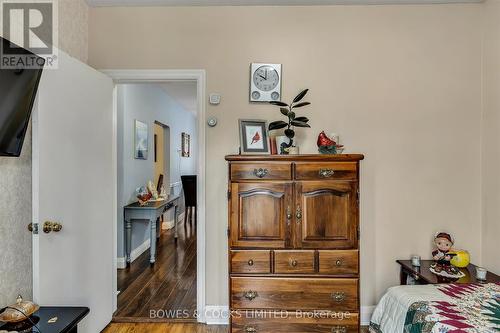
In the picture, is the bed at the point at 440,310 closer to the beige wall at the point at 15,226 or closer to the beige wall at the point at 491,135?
the beige wall at the point at 491,135

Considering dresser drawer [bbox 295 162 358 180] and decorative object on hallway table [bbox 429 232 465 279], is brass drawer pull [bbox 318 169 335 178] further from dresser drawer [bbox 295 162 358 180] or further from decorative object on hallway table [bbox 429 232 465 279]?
decorative object on hallway table [bbox 429 232 465 279]

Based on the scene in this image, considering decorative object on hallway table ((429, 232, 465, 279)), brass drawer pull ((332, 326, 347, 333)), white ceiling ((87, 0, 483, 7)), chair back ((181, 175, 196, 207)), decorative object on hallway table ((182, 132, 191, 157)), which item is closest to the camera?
brass drawer pull ((332, 326, 347, 333))

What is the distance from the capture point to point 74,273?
2.04 m

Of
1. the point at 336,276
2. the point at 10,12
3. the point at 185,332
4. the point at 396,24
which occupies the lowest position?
the point at 185,332

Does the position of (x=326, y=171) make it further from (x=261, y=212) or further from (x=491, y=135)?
(x=491, y=135)

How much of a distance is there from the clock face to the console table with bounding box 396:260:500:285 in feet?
6.01

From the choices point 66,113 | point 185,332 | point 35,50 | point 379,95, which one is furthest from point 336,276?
→ point 35,50

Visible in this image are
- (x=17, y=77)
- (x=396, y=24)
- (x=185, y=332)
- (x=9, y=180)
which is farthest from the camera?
(x=396, y=24)

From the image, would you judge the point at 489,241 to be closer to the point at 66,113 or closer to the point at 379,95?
the point at 379,95

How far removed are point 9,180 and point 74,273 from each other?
75 cm

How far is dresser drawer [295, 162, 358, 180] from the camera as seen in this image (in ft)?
6.65

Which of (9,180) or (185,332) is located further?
(185,332)

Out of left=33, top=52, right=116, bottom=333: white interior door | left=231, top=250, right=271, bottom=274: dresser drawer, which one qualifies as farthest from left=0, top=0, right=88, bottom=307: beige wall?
left=231, top=250, right=271, bottom=274: dresser drawer

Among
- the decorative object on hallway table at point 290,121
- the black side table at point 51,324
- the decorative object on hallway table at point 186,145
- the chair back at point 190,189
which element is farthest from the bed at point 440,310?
the decorative object on hallway table at point 186,145
